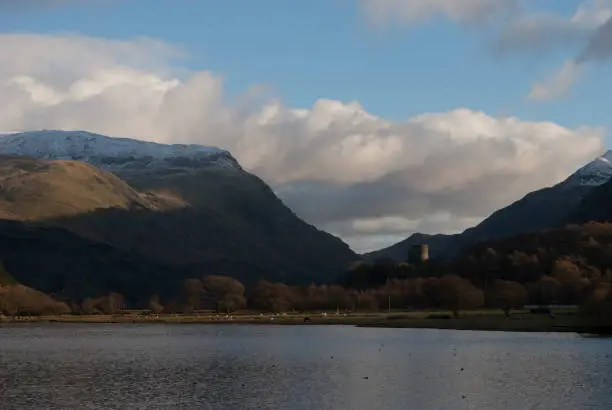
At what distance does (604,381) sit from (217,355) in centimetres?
4642

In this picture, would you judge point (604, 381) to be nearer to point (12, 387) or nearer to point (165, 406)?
point (165, 406)

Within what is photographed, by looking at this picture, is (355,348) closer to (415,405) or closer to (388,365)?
(388,365)

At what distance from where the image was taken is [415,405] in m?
52.6

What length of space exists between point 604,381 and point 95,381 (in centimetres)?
3623

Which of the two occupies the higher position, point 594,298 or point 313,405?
point 594,298

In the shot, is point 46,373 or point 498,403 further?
point 46,373

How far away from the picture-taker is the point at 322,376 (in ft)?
231

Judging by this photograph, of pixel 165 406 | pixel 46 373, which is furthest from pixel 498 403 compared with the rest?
pixel 46 373

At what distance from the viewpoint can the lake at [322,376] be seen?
5525 cm

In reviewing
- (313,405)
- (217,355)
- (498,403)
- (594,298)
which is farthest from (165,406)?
(594,298)

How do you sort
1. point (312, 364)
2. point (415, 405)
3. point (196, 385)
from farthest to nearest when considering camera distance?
point (312, 364)
point (196, 385)
point (415, 405)

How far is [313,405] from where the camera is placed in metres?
53.6

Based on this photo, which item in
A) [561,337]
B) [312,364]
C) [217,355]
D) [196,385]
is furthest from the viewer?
[561,337]

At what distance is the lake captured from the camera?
55250 mm
